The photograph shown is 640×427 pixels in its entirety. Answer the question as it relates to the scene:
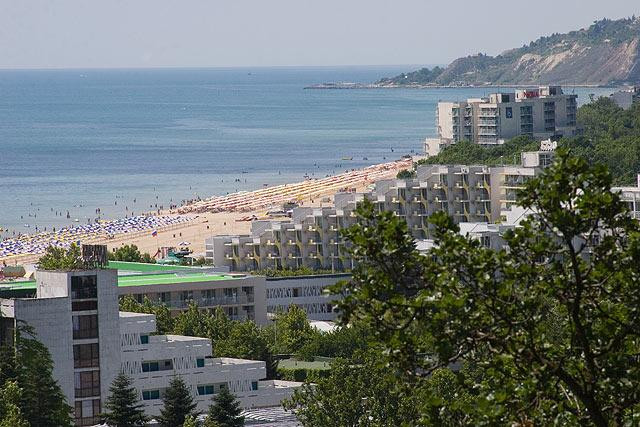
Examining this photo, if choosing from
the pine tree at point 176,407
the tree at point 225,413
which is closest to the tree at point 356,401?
the tree at point 225,413

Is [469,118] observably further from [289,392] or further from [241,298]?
[289,392]

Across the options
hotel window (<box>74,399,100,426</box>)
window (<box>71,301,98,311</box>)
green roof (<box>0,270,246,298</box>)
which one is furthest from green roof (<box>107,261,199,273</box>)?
hotel window (<box>74,399,100,426</box>)

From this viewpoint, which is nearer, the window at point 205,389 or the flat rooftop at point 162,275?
the window at point 205,389

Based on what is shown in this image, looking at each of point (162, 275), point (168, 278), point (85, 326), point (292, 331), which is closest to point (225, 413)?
point (85, 326)

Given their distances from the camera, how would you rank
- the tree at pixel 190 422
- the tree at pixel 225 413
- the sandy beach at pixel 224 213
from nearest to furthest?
the tree at pixel 190 422 < the tree at pixel 225 413 < the sandy beach at pixel 224 213

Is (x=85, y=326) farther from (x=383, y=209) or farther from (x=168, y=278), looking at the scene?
(x=383, y=209)

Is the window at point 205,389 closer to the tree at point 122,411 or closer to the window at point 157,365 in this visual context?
the window at point 157,365

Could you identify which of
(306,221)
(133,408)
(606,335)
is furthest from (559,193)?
(306,221)
